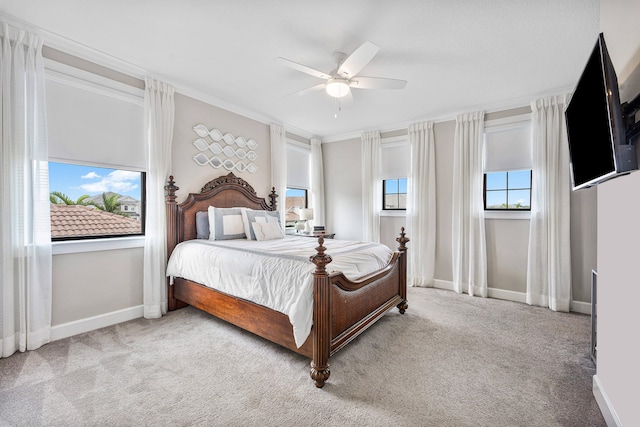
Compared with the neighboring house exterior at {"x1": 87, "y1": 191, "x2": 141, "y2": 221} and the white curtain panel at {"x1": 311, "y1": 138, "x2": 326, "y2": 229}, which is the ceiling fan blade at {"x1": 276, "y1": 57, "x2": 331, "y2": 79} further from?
the white curtain panel at {"x1": 311, "y1": 138, "x2": 326, "y2": 229}

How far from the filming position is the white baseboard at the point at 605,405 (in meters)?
1.48

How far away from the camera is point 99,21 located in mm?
A: 2252

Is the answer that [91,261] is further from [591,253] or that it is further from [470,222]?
[591,253]

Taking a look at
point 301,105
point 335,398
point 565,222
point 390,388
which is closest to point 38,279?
point 335,398

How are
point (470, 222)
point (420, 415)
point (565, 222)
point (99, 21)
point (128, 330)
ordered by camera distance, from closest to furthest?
point (420, 415)
point (99, 21)
point (128, 330)
point (565, 222)
point (470, 222)

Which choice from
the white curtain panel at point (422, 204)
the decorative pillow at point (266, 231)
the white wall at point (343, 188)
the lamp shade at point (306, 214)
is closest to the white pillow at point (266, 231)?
the decorative pillow at point (266, 231)

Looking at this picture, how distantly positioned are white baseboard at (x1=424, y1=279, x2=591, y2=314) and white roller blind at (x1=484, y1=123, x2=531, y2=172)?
5.81 feet

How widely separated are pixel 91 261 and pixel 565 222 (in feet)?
18.2

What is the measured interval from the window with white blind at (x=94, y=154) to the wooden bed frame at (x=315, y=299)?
1.51ft

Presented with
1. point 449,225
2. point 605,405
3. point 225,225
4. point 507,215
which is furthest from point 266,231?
point 507,215

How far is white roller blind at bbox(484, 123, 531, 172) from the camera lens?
3745 millimetres

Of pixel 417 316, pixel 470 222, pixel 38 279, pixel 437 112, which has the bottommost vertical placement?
pixel 417 316

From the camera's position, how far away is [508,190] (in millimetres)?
3973

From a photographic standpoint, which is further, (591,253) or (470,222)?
(470,222)
